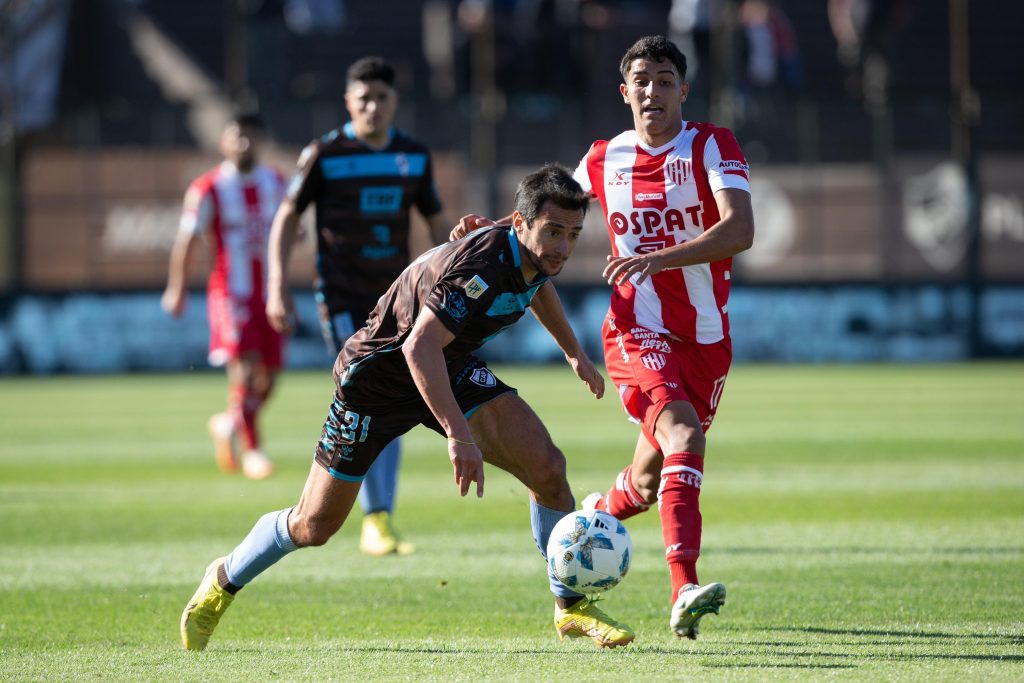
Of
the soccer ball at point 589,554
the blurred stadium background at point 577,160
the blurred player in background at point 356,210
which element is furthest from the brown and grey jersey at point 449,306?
the blurred stadium background at point 577,160

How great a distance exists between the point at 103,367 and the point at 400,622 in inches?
741

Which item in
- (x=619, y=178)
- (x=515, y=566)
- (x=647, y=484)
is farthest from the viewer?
(x=515, y=566)

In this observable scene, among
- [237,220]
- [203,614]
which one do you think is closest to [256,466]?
[237,220]

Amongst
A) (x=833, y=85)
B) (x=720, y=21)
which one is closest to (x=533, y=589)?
(x=720, y=21)

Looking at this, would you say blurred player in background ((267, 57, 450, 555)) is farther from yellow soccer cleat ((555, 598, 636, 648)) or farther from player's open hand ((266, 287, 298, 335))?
yellow soccer cleat ((555, 598, 636, 648))

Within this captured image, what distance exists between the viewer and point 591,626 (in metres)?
6.04

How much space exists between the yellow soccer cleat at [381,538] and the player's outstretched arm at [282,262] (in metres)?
1.29

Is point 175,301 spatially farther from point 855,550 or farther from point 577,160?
point 577,160

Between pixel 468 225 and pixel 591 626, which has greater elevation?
pixel 468 225

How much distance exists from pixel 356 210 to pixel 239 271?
371 cm

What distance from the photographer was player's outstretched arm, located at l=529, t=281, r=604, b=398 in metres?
6.34

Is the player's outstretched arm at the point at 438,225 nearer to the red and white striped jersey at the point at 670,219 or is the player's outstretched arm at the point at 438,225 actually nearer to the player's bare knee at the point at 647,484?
the red and white striped jersey at the point at 670,219

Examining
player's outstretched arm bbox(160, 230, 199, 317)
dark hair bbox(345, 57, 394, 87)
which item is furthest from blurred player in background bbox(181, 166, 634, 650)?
player's outstretched arm bbox(160, 230, 199, 317)

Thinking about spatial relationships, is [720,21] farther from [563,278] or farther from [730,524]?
[730,524]
